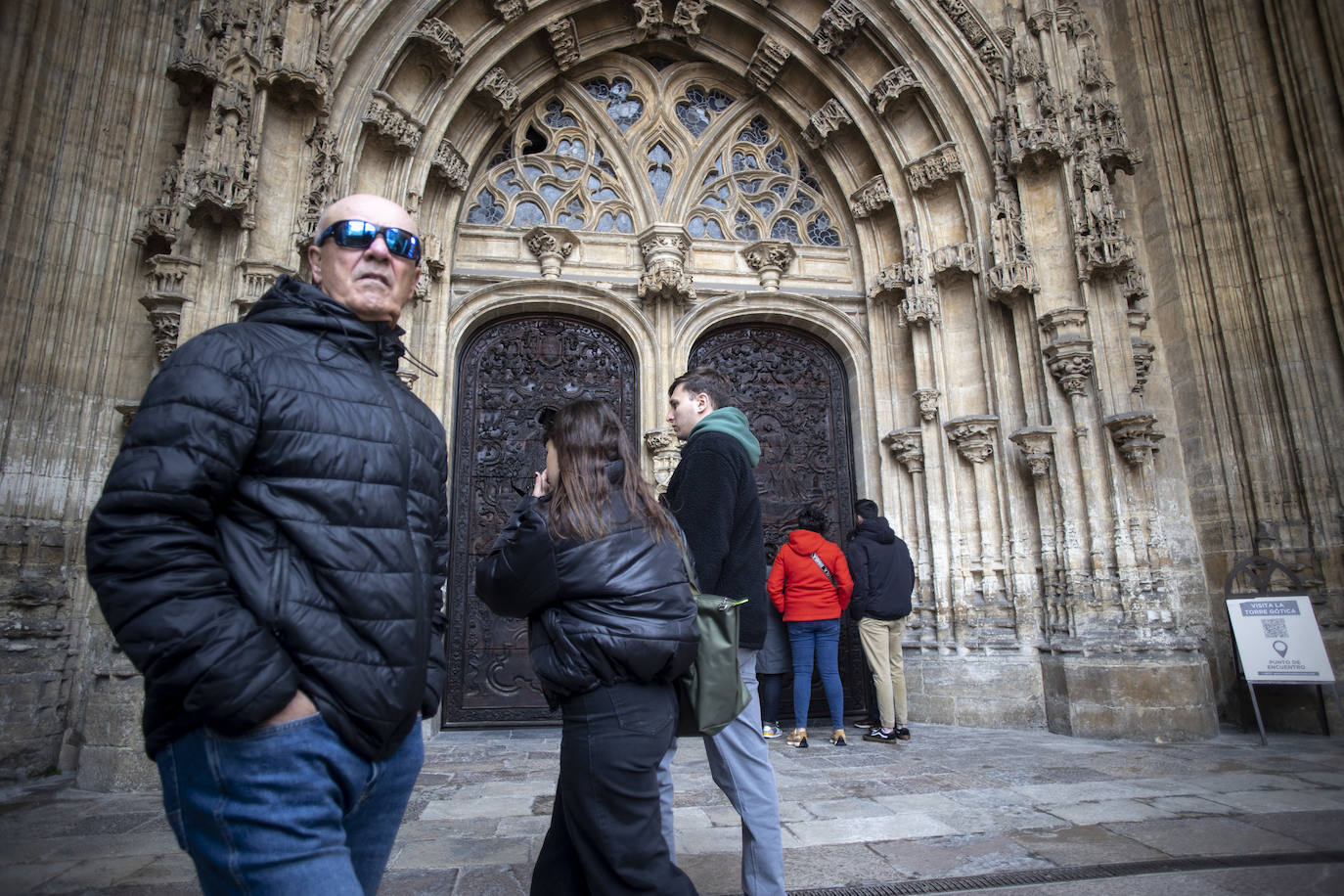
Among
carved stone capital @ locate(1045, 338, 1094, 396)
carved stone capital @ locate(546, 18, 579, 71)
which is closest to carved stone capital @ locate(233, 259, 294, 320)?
carved stone capital @ locate(546, 18, 579, 71)

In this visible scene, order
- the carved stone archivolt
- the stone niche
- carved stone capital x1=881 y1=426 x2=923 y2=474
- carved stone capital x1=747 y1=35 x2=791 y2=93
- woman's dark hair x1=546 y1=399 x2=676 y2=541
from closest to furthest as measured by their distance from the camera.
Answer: woman's dark hair x1=546 y1=399 x2=676 y2=541 → the carved stone archivolt → the stone niche → carved stone capital x1=881 y1=426 x2=923 y2=474 → carved stone capital x1=747 y1=35 x2=791 y2=93

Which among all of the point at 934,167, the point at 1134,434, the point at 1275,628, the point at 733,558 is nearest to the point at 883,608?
the point at 1134,434

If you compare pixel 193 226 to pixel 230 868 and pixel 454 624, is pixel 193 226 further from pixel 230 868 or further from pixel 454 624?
pixel 230 868

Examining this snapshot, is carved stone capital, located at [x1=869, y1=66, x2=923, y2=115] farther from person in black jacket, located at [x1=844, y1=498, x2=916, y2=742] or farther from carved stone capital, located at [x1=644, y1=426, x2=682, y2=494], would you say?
person in black jacket, located at [x1=844, y1=498, x2=916, y2=742]

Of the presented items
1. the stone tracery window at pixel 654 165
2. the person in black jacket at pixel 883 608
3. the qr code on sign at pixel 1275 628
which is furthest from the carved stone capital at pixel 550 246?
the qr code on sign at pixel 1275 628

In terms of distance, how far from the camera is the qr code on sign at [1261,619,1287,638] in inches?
217

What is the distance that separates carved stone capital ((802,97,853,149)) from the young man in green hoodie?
6.30 meters

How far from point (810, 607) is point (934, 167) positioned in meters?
4.60

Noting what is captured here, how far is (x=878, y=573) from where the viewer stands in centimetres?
603

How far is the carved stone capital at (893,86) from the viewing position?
759 centimetres

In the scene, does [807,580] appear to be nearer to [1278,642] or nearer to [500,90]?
[1278,642]

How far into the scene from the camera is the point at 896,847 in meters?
3.15

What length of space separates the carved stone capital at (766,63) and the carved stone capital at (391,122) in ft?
12.4

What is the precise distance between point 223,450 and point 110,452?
537 cm
